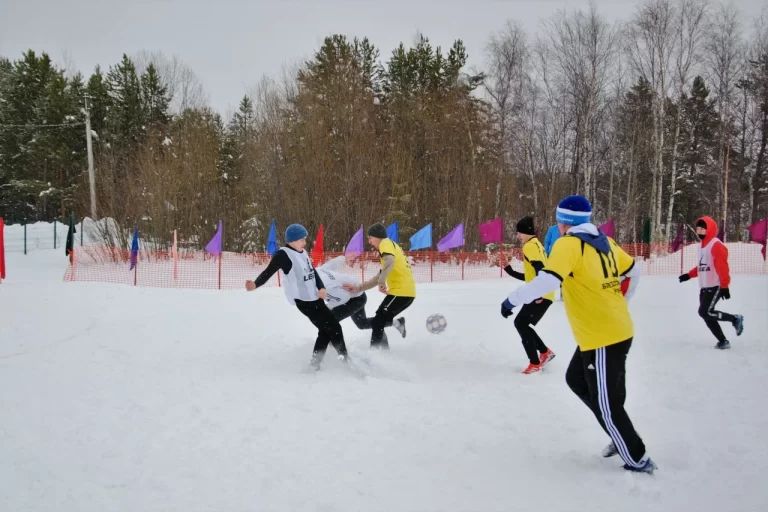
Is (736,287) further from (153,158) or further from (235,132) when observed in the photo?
(235,132)

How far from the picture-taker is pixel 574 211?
3482 millimetres

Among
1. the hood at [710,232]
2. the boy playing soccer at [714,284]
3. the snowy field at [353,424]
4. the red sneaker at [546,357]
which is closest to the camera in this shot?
the snowy field at [353,424]

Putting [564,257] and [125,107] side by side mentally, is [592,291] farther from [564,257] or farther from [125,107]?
[125,107]

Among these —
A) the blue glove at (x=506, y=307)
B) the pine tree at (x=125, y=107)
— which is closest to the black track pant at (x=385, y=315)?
the blue glove at (x=506, y=307)

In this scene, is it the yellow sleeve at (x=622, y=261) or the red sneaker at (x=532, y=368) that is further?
the red sneaker at (x=532, y=368)

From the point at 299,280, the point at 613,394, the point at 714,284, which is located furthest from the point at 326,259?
the point at 613,394

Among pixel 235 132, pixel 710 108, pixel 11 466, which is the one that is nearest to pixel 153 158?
pixel 235 132

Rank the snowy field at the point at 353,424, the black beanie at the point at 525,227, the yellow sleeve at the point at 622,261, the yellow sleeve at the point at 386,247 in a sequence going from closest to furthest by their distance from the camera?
the snowy field at the point at 353,424, the yellow sleeve at the point at 622,261, the black beanie at the point at 525,227, the yellow sleeve at the point at 386,247

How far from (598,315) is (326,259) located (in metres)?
16.9

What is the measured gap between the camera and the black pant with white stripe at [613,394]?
3.23 metres

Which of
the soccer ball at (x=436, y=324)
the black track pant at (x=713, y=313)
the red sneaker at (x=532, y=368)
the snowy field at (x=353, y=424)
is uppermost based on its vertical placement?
the black track pant at (x=713, y=313)

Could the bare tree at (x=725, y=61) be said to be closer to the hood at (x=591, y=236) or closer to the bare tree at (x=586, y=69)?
the bare tree at (x=586, y=69)

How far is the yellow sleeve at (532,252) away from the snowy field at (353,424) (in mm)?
1339

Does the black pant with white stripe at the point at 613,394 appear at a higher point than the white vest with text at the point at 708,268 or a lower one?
lower
